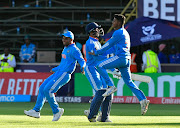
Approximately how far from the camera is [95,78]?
11.5 meters

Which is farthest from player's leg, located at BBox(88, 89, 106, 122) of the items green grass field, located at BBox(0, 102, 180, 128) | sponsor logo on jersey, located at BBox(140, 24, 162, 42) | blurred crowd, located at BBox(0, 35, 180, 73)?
sponsor logo on jersey, located at BBox(140, 24, 162, 42)

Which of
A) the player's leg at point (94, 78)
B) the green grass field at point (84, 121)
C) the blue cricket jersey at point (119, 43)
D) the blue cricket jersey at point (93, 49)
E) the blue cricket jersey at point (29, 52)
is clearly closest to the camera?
the green grass field at point (84, 121)

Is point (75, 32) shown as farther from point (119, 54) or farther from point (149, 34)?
point (119, 54)

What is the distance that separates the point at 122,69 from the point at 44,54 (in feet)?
36.7

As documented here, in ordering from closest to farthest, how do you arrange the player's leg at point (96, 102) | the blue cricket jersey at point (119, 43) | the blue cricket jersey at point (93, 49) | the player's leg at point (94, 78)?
the blue cricket jersey at point (119, 43)
the player's leg at point (96, 102)
the blue cricket jersey at point (93, 49)
the player's leg at point (94, 78)

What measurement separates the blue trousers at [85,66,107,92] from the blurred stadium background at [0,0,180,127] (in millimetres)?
7764

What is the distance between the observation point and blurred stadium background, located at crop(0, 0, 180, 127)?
19.2 metres

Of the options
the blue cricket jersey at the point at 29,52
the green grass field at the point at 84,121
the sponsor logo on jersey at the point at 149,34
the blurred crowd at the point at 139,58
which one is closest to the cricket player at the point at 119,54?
the green grass field at the point at 84,121

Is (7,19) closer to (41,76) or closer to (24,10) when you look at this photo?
(24,10)

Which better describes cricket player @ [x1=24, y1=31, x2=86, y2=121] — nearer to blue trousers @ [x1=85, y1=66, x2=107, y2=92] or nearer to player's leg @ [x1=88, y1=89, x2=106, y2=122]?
blue trousers @ [x1=85, y1=66, x2=107, y2=92]

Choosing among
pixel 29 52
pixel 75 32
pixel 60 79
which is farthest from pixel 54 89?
pixel 75 32

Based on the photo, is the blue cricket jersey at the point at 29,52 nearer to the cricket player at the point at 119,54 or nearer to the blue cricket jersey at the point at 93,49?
the blue cricket jersey at the point at 93,49

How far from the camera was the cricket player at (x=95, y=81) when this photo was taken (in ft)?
35.4

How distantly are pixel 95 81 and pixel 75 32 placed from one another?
43.0 ft
